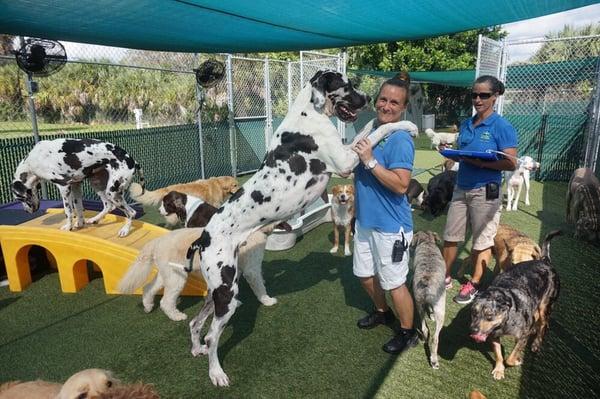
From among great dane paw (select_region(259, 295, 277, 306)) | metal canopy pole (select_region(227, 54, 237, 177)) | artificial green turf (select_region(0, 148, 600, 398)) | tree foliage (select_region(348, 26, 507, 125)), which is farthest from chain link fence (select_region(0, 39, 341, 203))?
tree foliage (select_region(348, 26, 507, 125))

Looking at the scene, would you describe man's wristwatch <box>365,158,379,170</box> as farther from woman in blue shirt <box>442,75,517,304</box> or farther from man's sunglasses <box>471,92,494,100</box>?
man's sunglasses <box>471,92,494,100</box>

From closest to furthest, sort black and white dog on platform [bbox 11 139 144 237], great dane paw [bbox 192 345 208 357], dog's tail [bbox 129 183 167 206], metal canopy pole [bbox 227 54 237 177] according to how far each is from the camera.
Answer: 1. great dane paw [bbox 192 345 208 357]
2. black and white dog on platform [bbox 11 139 144 237]
3. dog's tail [bbox 129 183 167 206]
4. metal canopy pole [bbox 227 54 237 177]

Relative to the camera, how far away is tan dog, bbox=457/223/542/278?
4016 mm

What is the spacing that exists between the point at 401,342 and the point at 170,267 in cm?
241

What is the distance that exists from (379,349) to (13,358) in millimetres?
3386

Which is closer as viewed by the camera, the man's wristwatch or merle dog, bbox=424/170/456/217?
the man's wristwatch

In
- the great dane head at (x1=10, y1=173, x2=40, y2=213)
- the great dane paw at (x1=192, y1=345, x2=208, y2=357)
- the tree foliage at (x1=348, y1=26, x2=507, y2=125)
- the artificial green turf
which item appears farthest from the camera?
the tree foliage at (x1=348, y1=26, x2=507, y2=125)

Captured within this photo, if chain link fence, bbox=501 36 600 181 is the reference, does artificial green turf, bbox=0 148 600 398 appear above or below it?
below

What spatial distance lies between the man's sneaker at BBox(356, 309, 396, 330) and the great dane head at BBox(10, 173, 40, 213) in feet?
15.3

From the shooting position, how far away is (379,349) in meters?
3.51

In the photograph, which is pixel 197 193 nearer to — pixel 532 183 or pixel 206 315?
pixel 206 315

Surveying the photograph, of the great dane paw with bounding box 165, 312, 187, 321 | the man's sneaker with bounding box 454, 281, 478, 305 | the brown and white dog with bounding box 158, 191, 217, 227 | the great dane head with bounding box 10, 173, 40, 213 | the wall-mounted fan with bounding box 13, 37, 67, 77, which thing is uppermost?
the wall-mounted fan with bounding box 13, 37, 67, 77

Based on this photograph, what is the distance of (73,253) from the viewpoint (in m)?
4.60

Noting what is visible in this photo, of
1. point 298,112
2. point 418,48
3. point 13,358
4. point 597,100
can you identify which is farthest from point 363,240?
point 418,48
